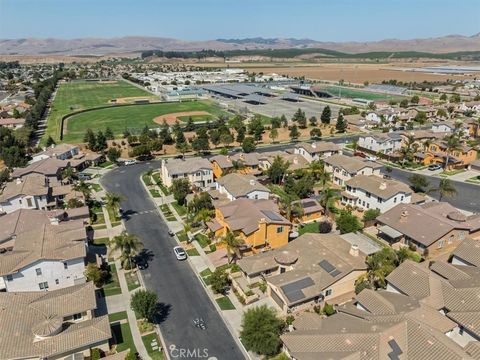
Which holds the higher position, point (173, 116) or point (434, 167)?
point (173, 116)

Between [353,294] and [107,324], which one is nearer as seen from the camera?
[107,324]

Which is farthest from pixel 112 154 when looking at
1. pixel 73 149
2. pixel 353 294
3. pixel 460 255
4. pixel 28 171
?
pixel 460 255

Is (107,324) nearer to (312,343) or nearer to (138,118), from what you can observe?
(312,343)

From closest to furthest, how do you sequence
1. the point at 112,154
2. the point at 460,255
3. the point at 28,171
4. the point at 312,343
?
the point at 312,343 → the point at 460,255 → the point at 28,171 → the point at 112,154

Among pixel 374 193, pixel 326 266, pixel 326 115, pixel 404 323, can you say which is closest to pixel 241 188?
pixel 374 193

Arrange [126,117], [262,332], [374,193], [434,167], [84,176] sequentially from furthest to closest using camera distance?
1. [126,117]
2. [434,167]
3. [84,176]
4. [374,193]
5. [262,332]

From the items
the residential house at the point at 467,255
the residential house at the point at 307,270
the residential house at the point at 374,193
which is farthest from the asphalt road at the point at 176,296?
the residential house at the point at 374,193

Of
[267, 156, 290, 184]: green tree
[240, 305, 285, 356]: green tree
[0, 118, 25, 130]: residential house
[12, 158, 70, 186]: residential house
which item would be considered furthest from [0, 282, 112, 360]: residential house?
[0, 118, 25, 130]: residential house

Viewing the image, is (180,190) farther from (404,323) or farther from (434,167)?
(434,167)
